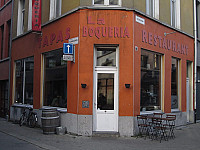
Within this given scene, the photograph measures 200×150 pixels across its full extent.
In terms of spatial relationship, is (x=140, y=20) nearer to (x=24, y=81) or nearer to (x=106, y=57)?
(x=106, y=57)

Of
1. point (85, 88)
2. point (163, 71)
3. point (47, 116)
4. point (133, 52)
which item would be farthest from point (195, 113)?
point (47, 116)

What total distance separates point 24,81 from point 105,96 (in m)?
6.23

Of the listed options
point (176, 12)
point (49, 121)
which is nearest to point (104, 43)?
point (49, 121)

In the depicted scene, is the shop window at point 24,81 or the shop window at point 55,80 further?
the shop window at point 24,81

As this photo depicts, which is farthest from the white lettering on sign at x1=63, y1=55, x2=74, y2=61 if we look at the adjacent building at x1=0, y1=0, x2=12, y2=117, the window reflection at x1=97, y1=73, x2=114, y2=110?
the adjacent building at x1=0, y1=0, x2=12, y2=117

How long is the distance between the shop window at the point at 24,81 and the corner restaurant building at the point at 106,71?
48.4 inches

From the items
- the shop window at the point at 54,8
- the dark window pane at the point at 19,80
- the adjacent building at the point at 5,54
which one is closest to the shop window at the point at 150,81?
the shop window at the point at 54,8

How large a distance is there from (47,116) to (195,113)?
8586 millimetres

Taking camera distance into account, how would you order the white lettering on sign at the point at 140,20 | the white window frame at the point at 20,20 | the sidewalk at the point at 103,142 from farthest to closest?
the white window frame at the point at 20,20
the white lettering on sign at the point at 140,20
the sidewalk at the point at 103,142

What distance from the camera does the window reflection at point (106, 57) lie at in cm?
1012

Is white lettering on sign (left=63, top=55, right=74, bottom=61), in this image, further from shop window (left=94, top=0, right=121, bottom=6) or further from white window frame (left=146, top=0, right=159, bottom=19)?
white window frame (left=146, top=0, right=159, bottom=19)

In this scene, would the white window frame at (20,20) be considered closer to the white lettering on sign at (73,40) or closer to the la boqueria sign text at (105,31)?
the white lettering on sign at (73,40)

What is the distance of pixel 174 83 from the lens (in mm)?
12734

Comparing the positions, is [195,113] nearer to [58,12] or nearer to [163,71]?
[163,71]
